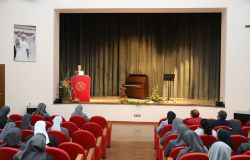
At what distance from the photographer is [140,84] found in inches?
592

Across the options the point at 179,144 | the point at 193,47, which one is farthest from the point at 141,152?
the point at 193,47

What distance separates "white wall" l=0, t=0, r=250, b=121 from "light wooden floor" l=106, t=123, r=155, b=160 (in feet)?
2.78

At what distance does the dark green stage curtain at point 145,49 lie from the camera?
15.5 meters

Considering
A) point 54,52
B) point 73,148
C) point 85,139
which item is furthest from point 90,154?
point 54,52

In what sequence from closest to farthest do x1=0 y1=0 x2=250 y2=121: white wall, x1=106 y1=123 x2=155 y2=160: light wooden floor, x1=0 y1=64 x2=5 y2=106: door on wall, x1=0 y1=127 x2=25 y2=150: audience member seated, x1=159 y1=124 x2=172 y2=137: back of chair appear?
x1=0 y1=127 x2=25 y2=150: audience member seated, x1=159 y1=124 x2=172 y2=137: back of chair, x1=106 y1=123 x2=155 y2=160: light wooden floor, x1=0 y1=0 x2=250 y2=121: white wall, x1=0 y1=64 x2=5 y2=106: door on wall

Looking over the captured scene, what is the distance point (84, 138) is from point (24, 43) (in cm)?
734

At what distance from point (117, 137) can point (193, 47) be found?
7574 mm

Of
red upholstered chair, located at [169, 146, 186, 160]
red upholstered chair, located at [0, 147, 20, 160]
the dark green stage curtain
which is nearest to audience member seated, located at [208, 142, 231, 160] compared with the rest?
red upholstered chair, located at [169, 146, 186, 160]

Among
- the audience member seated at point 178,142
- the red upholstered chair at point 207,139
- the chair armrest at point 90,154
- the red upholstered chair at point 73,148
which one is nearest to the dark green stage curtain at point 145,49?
the red upholstered chair at point 207,139

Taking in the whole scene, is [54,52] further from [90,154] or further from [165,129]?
[90,154]

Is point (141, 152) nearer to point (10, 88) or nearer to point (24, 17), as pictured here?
point (10, 88)

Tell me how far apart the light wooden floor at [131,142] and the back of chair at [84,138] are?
172 cm

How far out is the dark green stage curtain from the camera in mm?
15461

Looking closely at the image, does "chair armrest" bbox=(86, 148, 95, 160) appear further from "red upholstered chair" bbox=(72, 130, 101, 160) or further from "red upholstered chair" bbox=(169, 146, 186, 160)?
"red upholstered chair" bbox=(169, 146, 186, 160)
